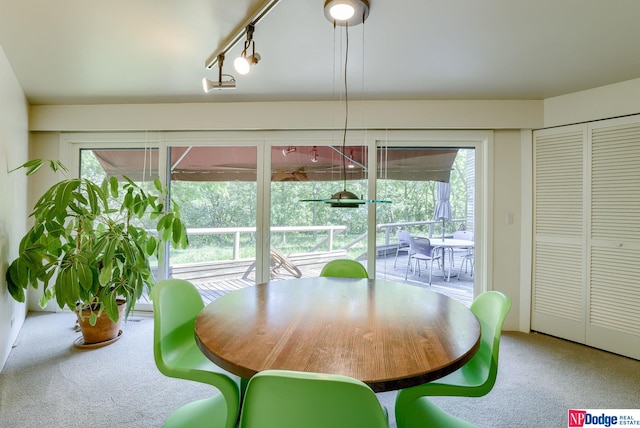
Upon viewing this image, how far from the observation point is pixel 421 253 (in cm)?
335

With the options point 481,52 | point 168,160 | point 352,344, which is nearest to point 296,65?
Answer: point 481,52

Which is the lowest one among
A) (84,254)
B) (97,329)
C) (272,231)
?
(97,329)

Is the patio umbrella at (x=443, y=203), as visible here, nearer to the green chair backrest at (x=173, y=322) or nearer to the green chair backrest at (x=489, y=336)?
the green chair backrest at (x=489, y=336)

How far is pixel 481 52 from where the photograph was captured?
238 cm

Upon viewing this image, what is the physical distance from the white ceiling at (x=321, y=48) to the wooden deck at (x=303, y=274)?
175cm

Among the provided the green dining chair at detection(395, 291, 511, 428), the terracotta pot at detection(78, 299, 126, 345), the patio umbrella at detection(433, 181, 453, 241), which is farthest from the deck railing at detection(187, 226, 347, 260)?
the green dining chair at detection(395, 291, 511, 428)

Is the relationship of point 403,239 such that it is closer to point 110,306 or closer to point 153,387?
point 153,387

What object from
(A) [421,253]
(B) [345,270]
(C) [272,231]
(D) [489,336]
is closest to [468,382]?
(D) [489,336]

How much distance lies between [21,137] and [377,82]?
3.51 m

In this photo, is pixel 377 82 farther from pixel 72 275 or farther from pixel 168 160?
pixel 72 275

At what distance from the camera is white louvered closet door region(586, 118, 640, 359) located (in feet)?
8.52

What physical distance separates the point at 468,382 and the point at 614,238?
2.31 meters

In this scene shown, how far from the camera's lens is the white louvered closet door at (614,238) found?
2596mm

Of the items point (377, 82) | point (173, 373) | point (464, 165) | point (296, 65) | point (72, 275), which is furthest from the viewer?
point (464, 165)
